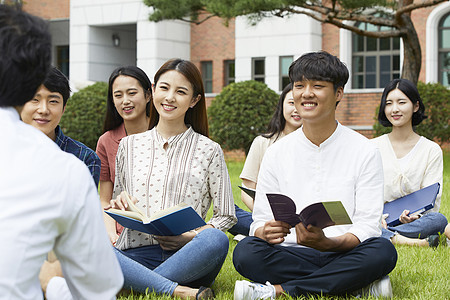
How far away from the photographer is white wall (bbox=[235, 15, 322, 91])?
659 inches

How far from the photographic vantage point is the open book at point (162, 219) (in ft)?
10.2

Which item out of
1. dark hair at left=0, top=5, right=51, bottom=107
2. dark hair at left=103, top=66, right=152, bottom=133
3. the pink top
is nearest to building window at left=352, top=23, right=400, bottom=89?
dark hair at left=103, top=66, right=152, bottom=133

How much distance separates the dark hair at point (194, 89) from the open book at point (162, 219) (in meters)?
0.77

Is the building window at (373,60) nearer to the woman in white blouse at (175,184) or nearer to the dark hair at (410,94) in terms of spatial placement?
the dark hair at (410,94)

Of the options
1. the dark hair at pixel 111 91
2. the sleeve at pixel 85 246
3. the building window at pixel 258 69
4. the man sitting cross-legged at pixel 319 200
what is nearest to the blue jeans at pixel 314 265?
the man sitting cross-legged at pixel 319 200

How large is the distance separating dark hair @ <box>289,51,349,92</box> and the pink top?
4.55ft

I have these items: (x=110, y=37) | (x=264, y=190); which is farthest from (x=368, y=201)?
(x=110, y=37)

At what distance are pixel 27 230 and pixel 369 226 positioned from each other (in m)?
Result: 2.22

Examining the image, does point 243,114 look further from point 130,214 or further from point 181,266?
point 130,214

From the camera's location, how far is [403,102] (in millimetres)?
5336

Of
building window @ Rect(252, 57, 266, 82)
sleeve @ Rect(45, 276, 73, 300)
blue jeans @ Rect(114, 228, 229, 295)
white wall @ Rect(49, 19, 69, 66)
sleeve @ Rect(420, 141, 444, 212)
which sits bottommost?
blue jeans @ Rect(114, 228, 229, 295)

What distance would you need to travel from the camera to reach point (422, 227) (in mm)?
5094

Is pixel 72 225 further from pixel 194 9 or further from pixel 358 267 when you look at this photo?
pixel 194 9

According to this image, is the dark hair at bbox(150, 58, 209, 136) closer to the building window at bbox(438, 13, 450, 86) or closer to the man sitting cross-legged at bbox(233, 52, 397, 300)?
the man sitting cross-legged at bbox(233, 52, 397, 300)
